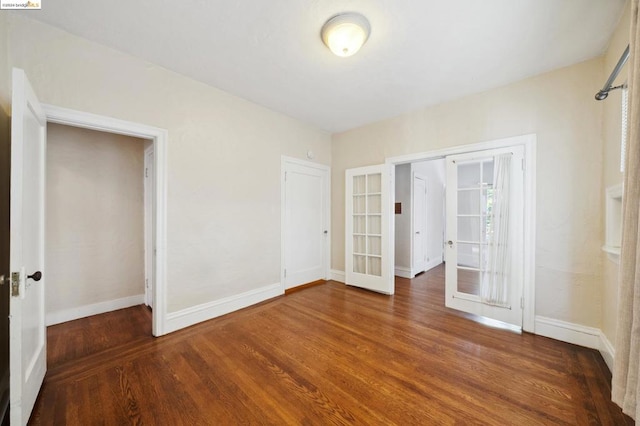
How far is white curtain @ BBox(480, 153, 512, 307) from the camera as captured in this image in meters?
2.72

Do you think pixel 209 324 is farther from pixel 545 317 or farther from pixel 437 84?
pixel 437 84

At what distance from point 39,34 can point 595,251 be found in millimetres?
5249

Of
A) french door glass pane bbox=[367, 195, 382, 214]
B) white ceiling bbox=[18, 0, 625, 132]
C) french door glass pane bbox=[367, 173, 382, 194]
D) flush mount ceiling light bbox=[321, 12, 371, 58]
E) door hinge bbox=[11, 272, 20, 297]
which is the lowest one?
door hinge bbox=[11, 272, 20, 297]

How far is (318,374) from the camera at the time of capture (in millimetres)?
1886

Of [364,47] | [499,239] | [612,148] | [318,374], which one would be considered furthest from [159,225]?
[612,148]

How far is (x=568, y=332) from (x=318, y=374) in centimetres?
256

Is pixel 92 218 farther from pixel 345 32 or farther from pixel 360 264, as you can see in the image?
pixel 360 264

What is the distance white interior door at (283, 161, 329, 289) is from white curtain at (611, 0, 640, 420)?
329cm

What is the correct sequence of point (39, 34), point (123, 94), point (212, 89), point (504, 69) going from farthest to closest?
point (212, 89)
point (504, 69)
point (123, 94)
point (39, 34)

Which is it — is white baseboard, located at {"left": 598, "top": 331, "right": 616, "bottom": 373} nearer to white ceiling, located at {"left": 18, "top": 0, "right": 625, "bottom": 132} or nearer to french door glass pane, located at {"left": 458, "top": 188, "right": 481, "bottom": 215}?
french door glass pane, located at {"left": 458, "top": 188, "right": 481, "bottom": 215}

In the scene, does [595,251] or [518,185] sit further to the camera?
[518,185]

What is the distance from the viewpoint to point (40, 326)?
1.73 m

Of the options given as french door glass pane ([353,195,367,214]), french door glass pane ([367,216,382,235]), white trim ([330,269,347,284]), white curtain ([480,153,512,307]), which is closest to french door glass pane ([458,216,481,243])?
white curtain ([480,153,512,307])

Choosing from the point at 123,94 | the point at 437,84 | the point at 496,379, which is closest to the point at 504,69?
the point at 437,84
